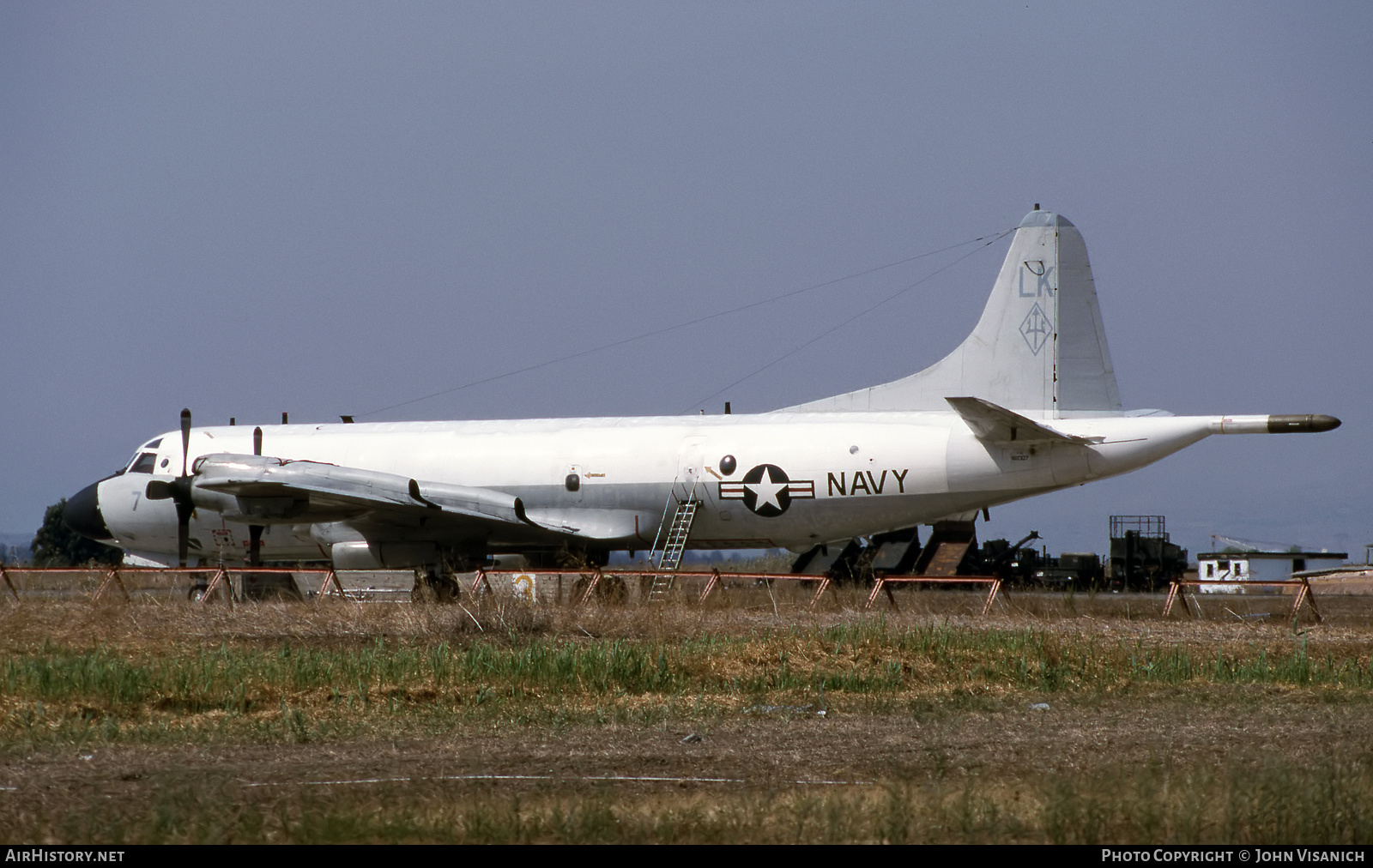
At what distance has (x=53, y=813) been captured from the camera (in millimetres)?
7562

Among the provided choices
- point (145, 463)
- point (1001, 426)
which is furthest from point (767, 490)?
point (145, 463)

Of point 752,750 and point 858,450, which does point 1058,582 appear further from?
point 752,750

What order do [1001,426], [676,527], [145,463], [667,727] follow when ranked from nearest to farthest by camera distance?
1. [667,727]
2. [1001,426]
3. [676,527]
4. [145,463]

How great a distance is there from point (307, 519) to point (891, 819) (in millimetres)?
20112

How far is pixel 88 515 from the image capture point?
30.6 m

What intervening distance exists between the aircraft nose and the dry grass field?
37.8 ft

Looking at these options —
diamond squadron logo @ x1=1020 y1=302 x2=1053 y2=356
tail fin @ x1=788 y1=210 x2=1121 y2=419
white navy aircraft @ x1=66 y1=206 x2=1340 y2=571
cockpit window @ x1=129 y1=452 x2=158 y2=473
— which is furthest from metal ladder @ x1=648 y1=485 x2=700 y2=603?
cockpit window @ x1=129 y1=452 x2=158 y2=473

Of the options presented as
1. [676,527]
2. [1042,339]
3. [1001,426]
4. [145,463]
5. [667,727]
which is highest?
[1042,339]

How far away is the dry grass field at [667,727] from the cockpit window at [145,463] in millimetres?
10447

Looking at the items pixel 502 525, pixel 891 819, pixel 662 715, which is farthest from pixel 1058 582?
pixel 891 819

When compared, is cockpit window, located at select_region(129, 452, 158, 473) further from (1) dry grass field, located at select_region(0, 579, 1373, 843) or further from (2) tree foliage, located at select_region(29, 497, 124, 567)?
(2) tree foliage, located at select_region(29, 497, 124, 567)

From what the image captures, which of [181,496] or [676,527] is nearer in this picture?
[181,496]

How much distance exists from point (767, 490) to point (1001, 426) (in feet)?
16.1

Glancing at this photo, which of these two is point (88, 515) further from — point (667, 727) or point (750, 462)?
point (667, 727)
